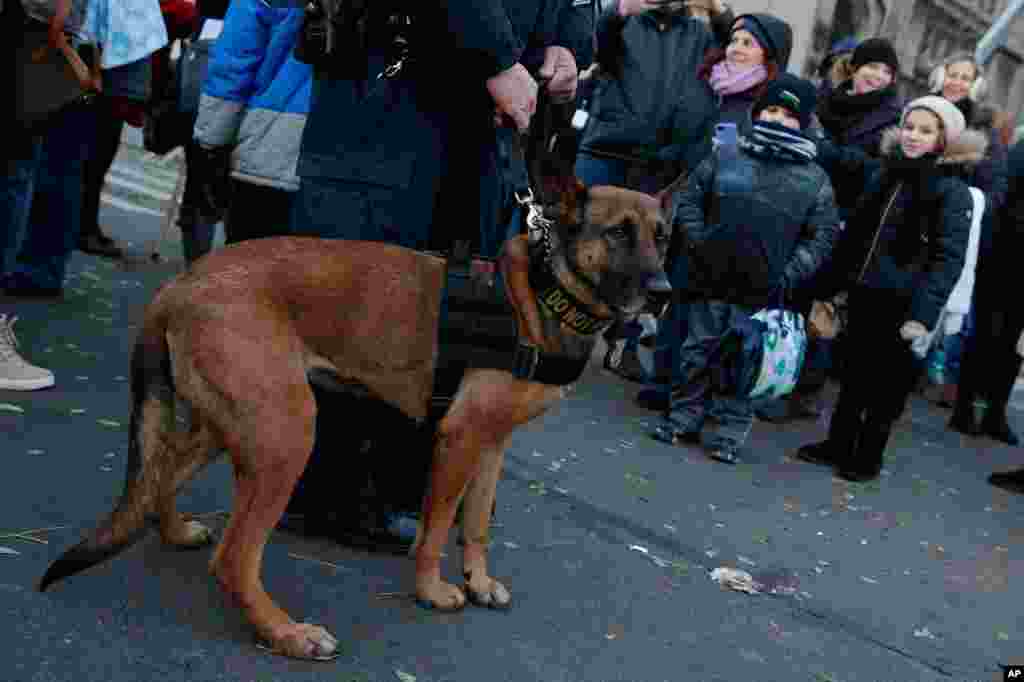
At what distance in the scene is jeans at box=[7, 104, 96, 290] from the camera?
18.9 feet

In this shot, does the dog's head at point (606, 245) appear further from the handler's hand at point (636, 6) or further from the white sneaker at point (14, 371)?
the handler's hand at point (636, 6)

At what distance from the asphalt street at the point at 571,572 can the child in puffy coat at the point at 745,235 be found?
0.32m

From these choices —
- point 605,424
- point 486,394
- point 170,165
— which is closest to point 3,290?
point 605,424

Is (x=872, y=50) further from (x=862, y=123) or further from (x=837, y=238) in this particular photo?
(x=837, y=238)

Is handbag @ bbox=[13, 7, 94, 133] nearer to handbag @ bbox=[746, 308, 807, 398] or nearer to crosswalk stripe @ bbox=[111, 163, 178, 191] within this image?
handbag @ bbox=[746, 308, 807, 398]

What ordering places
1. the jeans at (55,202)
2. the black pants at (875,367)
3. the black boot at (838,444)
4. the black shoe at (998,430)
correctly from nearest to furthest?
the jeans at (55,202)
the black pants at (875,367)
the black boot at (838,444)
the black shoe at (998,430)

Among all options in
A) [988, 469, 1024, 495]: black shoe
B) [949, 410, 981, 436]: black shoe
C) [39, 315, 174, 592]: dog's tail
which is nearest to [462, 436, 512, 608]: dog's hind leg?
[39, 315, 174, 592]: dog's tail

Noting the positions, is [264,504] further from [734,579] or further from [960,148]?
[960,148]

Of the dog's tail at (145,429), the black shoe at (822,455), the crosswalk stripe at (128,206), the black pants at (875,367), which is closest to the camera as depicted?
the dog's tail at (145,429)

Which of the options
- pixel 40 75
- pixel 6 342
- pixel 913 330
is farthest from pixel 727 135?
pixel 6 342

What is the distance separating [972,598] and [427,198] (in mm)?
2937

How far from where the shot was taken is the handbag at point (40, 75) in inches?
168

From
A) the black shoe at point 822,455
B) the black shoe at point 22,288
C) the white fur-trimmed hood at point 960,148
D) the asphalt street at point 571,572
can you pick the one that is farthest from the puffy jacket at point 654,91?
the black shoe at point 22,288

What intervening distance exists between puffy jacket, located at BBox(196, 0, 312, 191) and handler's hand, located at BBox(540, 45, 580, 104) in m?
1.17
